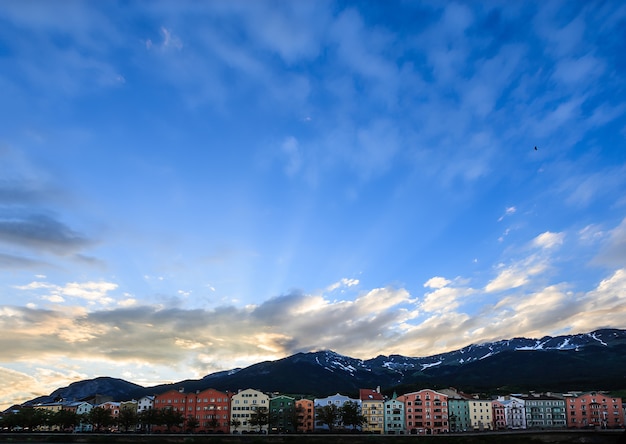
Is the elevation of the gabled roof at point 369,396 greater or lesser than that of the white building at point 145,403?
greater

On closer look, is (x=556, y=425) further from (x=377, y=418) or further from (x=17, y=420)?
(x=17, y=420)

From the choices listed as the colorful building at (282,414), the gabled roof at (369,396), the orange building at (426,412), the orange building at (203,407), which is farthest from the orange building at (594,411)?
the orange building at (203,407)

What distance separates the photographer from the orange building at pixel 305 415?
428 ft

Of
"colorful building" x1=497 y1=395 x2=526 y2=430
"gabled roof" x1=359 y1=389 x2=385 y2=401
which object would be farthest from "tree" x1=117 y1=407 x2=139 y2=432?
"colorful building" x1=497 y1=395 x2=526 y2=430

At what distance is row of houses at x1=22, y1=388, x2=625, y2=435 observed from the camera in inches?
5084

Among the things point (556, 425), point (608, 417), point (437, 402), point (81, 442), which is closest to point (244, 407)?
point (81, 442)

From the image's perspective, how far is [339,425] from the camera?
5236 inches

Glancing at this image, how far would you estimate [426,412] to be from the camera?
5172 inches

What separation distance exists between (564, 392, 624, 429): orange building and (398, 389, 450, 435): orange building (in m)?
39.0

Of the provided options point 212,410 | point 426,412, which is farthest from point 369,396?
point 212,410

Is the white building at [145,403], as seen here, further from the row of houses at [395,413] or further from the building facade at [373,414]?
the building facade at [373,414]

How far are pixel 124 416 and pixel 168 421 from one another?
1340 centimetres

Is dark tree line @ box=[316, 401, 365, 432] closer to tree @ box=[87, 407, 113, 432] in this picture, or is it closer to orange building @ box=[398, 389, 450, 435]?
orange building @ box=[398, 389, 450, 435]

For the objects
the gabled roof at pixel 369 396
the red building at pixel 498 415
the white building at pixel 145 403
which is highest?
the gabled roof at pixel 369 396
